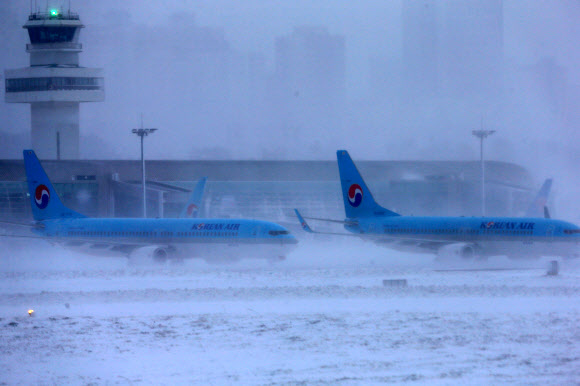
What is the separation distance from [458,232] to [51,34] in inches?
2882

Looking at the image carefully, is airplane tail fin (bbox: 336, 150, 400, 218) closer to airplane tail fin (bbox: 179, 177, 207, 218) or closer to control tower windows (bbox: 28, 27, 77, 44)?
airplane tail fin (bbox: 179, 177, 207, 218)

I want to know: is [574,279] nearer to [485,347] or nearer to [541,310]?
[541,310]

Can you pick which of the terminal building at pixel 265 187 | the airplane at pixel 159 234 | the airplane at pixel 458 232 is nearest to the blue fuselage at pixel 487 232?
the airplane at pixel 458 232

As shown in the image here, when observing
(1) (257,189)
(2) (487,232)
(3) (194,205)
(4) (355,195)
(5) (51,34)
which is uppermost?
(5) (51,34)

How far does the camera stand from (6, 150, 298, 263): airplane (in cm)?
5053

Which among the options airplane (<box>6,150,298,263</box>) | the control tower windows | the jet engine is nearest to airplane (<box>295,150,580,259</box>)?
airplane (<box>6,150,298,263</box>)

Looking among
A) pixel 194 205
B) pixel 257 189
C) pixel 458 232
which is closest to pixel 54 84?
pixel 257 189

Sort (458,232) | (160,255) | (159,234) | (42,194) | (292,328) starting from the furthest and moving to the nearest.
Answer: (42,194)
(159,234)
(160,255)
(458,232)
(292,328)

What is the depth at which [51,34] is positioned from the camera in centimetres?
10562

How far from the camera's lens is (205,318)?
2859cm

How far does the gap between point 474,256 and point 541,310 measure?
2029cm

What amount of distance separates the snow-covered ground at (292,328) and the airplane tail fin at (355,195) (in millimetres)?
10865

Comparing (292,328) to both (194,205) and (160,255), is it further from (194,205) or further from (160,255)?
(194,205)

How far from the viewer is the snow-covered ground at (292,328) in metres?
20.5
